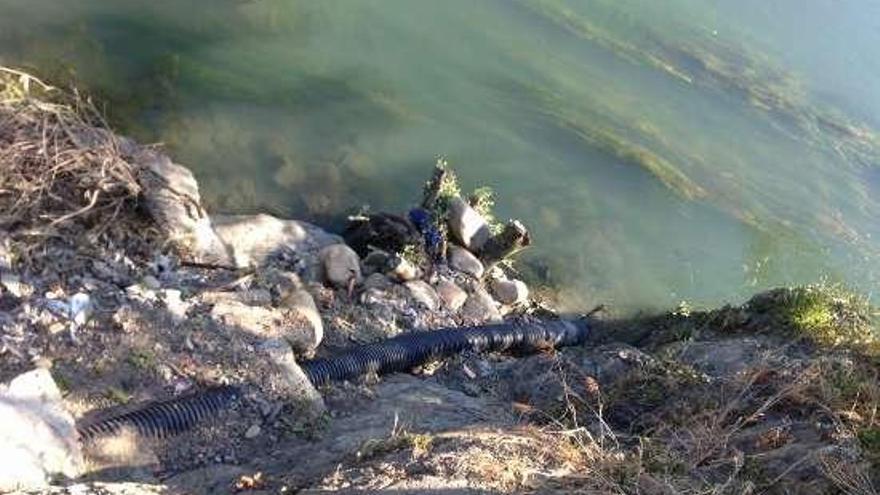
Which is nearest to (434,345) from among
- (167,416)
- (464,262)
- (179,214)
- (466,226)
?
(464,262)

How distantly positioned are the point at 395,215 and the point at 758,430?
3332 mm

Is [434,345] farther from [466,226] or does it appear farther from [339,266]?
[466,226]

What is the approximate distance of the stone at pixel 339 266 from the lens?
20.2 ft

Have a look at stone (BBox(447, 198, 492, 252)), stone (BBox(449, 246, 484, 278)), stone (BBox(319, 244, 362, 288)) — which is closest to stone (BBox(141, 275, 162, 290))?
stone (BBox(319, 244, 362, 288))

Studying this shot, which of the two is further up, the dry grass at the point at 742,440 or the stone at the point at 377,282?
the dry grass at the point at 742,440

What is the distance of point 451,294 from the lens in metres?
6.65

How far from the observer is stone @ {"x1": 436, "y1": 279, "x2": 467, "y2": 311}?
21.6 ft

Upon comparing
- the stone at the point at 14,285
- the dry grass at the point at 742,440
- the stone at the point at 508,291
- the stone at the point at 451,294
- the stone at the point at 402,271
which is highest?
the dry grass at the point at 742,440

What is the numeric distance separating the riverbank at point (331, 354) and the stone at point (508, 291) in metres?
0.44

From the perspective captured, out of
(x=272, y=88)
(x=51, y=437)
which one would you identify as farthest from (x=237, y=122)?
(x=51, y=437)

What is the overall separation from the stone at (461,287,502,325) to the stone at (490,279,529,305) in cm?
26

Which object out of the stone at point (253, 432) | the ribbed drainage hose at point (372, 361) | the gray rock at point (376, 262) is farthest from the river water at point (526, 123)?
the stone at point (253, 432)

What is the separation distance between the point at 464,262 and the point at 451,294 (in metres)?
0.46

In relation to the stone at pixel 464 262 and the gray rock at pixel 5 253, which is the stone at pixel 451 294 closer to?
the stone at pixel 464 262
